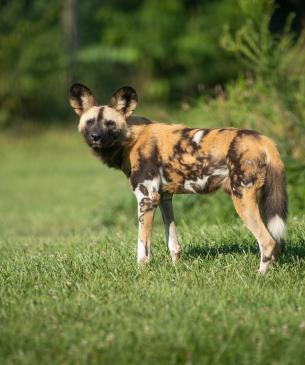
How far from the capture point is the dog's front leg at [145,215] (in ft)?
20.2

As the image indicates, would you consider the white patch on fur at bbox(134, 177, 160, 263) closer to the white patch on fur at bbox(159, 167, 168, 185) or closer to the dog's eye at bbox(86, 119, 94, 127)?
the white patch on fur at bbox(159, 167, 168, 185)

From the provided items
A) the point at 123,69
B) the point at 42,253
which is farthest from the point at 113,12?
the point at 42,253

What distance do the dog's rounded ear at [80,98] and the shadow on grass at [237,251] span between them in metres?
1.41

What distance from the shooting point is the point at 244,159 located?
5656 mm

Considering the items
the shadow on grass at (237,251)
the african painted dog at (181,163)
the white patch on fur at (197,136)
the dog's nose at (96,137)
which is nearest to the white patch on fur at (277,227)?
the african painted dog at (181,163)

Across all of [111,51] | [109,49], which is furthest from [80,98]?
[109,49]

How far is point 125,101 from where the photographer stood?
6.48 m

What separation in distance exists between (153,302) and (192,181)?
1.30m

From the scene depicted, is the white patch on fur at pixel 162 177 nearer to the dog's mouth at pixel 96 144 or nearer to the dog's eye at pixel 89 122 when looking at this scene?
the dog's mouth at pixel 96 144

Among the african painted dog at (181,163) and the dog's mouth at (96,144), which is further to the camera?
the dog's mouth at (96,144)

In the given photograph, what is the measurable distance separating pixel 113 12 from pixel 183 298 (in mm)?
28172

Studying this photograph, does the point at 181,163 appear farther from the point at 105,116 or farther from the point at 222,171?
the point at 105,116

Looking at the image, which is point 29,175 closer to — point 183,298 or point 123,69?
point 123,69

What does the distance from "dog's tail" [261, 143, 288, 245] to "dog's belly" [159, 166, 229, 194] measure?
0.31 meters
